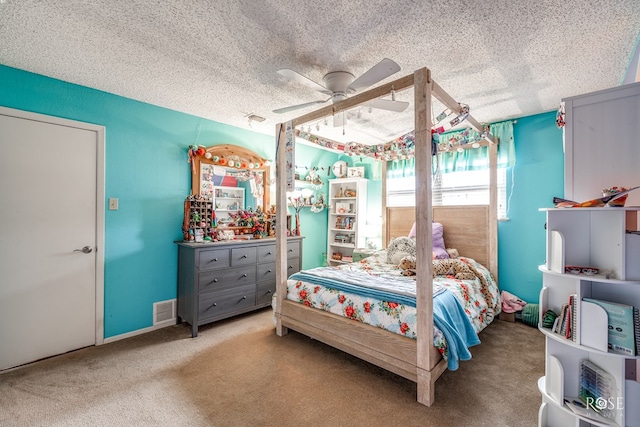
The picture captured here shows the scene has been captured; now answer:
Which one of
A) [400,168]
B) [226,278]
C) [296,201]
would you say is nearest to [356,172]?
[400,168]

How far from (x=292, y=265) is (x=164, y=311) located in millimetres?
1611

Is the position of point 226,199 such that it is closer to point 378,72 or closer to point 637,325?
point 378,72

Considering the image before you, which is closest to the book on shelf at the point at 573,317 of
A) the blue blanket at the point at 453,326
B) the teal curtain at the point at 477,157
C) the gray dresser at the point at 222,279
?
the blue blanket at the point at 453,326

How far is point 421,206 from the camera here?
1783mm

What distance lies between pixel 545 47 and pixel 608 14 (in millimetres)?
333

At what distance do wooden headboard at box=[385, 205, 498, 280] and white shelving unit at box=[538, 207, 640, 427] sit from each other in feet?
6.36

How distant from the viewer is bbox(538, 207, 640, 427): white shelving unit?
1.27 meters

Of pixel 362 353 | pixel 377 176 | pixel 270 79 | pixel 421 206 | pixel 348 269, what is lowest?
pixel 362 353

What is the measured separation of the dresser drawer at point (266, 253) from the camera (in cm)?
344

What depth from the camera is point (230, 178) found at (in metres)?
Answer: 3.67

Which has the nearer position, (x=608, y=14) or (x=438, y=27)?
(x=608, y=14)

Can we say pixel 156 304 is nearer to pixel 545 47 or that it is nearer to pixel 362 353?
pixel 362 353

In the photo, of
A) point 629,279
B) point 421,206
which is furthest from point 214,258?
point 629,279

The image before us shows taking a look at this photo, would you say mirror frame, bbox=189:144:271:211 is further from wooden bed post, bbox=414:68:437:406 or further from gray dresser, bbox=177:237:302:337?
wooden bed post, bbox=414:68:437:406
